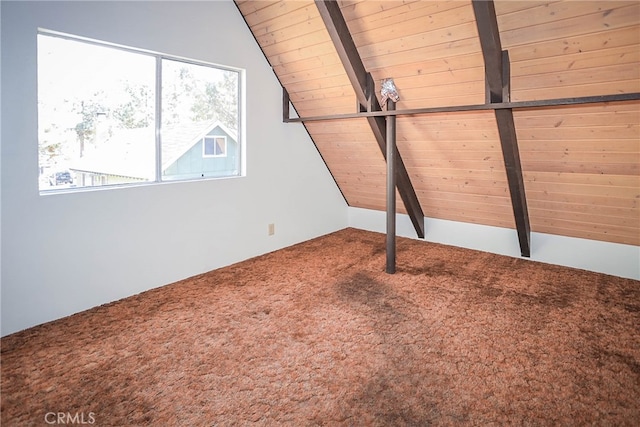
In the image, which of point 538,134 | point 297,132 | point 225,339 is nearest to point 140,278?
point 225,339

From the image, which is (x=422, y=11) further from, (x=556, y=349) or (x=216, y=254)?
(x=216, y=254)

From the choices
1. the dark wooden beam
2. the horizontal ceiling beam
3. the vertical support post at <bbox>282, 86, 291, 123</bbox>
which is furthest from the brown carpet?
the vertical support post at <bbox>282, 86, 291, 123</bbox>

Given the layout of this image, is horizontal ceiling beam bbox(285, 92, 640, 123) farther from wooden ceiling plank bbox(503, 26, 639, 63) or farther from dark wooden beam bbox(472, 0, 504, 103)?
wooden ceiling plank bbox(503, 26, 639, 63)

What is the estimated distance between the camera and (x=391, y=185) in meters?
3.55

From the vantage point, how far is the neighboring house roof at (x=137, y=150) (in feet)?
9.36

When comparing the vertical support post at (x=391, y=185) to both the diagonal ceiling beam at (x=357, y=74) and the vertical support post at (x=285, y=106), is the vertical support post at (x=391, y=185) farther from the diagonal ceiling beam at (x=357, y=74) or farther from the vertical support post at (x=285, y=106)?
the vertical support post at (x=285, y=106)

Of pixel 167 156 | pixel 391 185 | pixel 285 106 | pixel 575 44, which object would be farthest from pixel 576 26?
pixel 167 156

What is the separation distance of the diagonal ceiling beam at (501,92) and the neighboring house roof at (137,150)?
7.83 feet

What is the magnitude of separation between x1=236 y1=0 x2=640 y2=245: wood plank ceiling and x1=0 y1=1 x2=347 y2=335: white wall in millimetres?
420

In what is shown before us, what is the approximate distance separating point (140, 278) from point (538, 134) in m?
3.30

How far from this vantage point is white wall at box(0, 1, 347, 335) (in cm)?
235

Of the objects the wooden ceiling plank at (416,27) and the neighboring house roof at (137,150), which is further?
the neighboring house roof at (137,150)

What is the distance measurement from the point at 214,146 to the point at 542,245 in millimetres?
3412

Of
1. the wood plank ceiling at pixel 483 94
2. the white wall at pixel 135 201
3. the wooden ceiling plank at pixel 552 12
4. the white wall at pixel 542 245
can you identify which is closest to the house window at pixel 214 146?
the white wall at pixel 135 201
